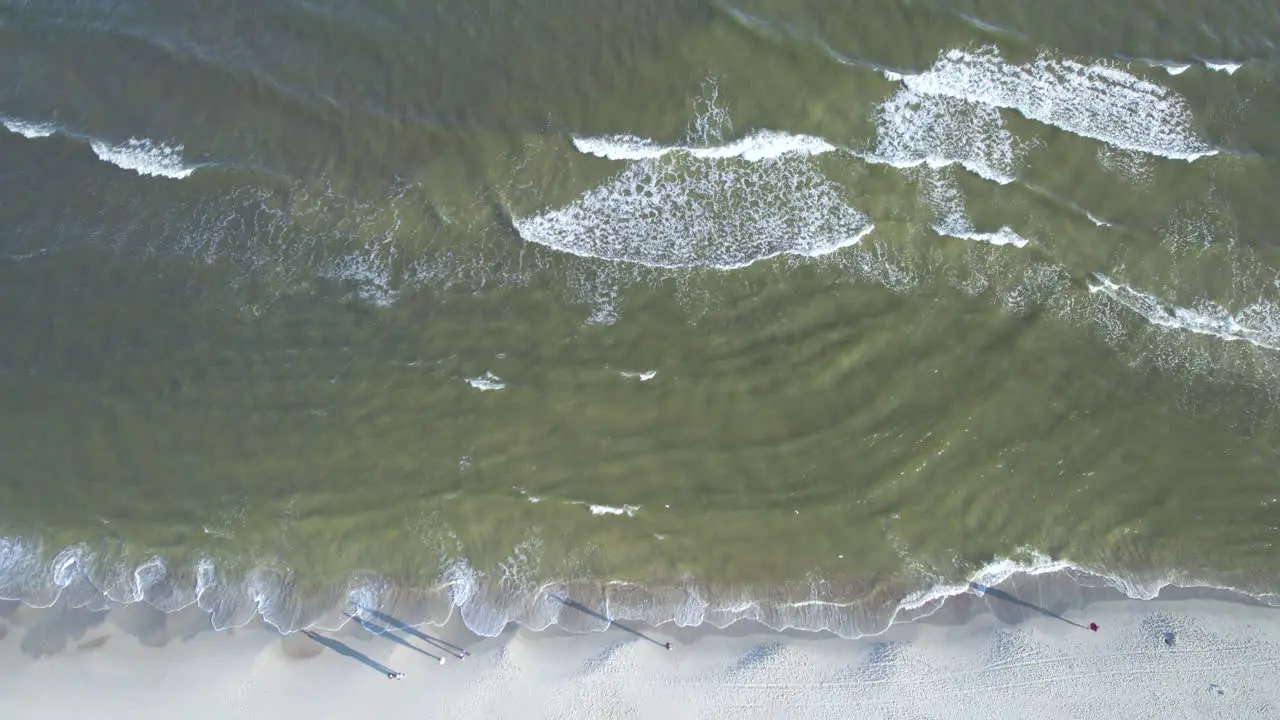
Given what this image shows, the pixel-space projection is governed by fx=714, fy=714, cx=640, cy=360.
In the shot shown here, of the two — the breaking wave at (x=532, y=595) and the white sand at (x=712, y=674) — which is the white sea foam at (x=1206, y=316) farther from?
the white sand at (x=712, y=674)

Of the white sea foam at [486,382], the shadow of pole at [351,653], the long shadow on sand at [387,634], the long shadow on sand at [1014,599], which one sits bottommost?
the shadow of pole at [351,653]

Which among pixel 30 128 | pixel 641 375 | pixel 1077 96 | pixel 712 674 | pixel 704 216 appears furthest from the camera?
pixel 30 128

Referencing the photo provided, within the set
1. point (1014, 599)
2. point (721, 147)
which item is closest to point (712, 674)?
point (1014, 599)

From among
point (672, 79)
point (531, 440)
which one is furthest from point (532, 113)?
point (531, 440)

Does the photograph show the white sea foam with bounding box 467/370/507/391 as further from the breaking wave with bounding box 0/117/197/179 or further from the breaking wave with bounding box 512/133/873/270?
the breaking wave with bounding box 0/117/197/179

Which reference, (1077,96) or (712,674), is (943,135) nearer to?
(1077,96)

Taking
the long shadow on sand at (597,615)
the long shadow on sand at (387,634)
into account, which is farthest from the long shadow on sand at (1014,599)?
the long shadow on sand at (387,634)

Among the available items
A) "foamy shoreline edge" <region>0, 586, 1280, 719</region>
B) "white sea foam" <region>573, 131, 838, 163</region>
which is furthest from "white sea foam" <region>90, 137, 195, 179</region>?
"foamy shoreline edge" <region>0, 586, 1280, 719</region>
